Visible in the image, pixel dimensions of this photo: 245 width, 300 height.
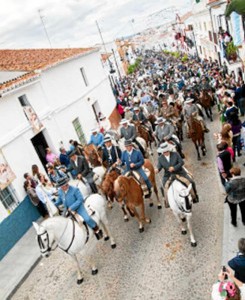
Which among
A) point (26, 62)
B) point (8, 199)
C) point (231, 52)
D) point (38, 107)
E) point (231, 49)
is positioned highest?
point (26, 62)

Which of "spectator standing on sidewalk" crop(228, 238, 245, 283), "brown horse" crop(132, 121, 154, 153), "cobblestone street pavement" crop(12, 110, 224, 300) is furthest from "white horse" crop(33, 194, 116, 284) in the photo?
"brown horse" crop(132, 121, 154, 153)

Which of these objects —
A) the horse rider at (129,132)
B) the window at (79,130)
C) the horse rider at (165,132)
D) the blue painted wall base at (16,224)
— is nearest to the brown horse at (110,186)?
the horse rider at (165,132)

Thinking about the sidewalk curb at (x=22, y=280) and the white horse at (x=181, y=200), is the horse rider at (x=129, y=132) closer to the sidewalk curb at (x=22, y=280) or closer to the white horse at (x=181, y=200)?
the white horse at (x=181, y=200)

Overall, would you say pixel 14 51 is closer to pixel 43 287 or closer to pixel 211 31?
pixel 43 287

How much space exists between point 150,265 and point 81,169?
4403 millimetres

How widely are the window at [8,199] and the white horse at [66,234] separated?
164 inches

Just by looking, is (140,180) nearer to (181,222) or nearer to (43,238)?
(181,222)

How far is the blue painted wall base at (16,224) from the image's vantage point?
Answer: 10684 mm

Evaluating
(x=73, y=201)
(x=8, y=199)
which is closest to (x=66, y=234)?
(x=73, y=201)

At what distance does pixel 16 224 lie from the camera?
1132 cm

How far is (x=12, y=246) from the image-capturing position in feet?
35.8

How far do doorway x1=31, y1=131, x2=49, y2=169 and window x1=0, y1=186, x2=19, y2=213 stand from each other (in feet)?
9.86

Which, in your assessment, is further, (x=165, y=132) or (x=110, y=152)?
(x=165, y=132)

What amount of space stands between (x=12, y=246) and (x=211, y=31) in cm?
2924
